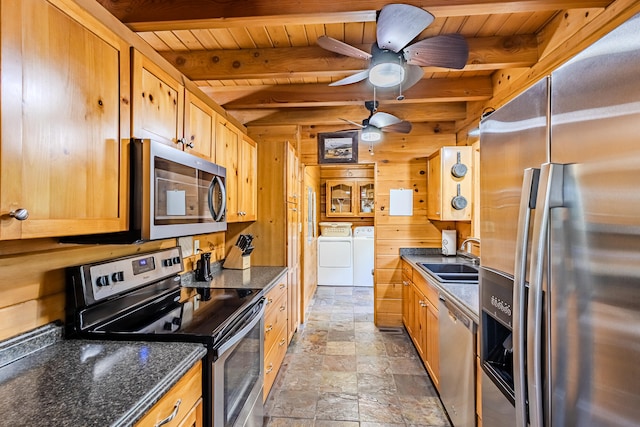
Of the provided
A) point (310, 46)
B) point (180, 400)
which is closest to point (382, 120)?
point (310, 46)

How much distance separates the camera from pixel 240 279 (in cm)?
234

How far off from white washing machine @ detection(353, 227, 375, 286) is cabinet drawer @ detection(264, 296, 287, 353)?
119 inches

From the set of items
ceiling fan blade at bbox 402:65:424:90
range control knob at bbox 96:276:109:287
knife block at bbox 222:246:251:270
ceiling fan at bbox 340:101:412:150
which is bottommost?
knife block at bbox 222:246:251:270

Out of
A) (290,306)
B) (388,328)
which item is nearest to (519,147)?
(290,306)

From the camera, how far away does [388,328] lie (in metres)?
3.62

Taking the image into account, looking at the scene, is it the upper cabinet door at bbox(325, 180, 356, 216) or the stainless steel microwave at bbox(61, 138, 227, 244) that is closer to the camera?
the stainless steel microwave at bbox(61, 138, 227, 244)

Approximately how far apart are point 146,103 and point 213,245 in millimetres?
1569

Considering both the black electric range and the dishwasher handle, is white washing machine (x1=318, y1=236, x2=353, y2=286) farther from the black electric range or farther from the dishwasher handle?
the black electric range

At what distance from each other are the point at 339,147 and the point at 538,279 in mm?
3115

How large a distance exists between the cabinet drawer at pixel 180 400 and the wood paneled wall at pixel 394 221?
108 inches

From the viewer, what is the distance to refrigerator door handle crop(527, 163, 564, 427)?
69cm

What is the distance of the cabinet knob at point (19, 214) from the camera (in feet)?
2.62

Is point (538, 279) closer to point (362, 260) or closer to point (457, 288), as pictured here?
point (457, 288)

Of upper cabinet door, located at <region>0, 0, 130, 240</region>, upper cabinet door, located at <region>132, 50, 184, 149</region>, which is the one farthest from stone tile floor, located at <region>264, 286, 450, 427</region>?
upper cabinet door, located at <region>132, 50, 184, 149</region>
